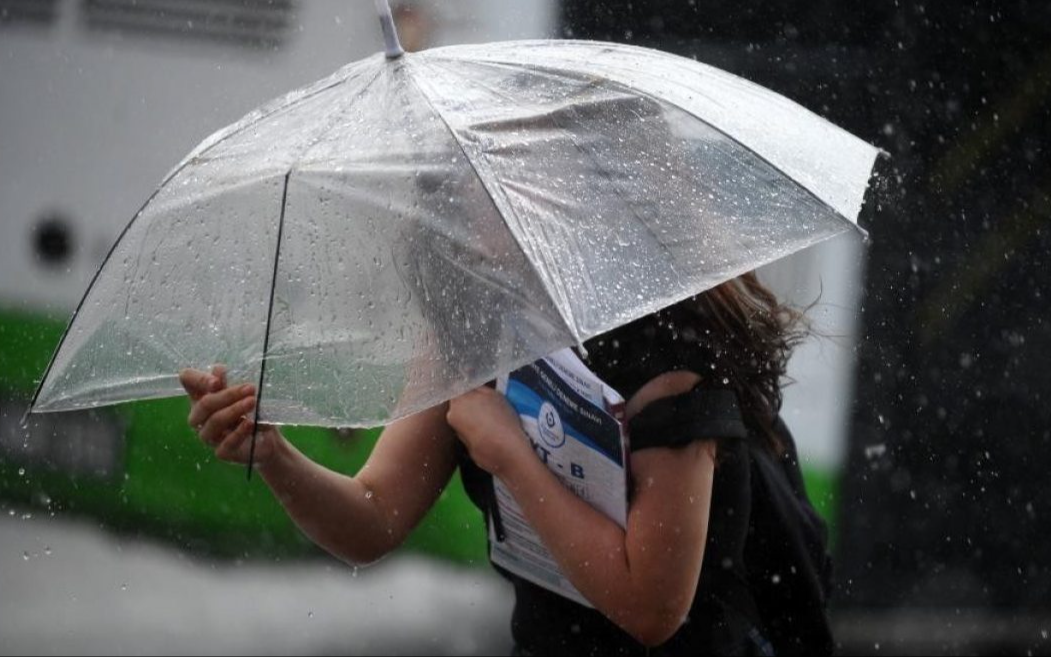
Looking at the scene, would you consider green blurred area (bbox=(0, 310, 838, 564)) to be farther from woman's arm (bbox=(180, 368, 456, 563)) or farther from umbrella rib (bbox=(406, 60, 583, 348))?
umbrella rib (bbox=(406, 60, 583, 348))

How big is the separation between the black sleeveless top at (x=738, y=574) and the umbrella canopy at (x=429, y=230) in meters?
0.23

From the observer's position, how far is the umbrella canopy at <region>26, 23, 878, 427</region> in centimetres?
206

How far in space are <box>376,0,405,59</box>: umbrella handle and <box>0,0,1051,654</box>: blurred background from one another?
2.39 m

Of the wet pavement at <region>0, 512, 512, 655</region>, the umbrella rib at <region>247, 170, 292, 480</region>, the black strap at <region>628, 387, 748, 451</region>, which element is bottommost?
the wet pavement at <region>0, 512, 512, 655</region>

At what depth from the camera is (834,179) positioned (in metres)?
2.36

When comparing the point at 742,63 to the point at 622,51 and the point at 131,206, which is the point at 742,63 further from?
the point at 622,51

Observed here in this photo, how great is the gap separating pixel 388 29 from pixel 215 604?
444 centimetres

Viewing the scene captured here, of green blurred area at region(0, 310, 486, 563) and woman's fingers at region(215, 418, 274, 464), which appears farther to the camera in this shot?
green blurred area at region(0, 310, 486, 563)

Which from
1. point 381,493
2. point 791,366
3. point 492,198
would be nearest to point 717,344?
point 492,198

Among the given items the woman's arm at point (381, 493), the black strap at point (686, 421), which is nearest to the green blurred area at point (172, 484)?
the woman's arm at point (381, 493)

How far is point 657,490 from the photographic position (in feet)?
7.06

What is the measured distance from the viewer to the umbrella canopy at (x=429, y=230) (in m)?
2.06

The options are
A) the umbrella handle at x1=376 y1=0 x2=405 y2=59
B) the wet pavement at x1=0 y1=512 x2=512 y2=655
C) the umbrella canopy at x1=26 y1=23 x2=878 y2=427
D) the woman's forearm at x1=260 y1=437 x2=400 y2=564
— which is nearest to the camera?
the umbrella canopy at x1=26 y1=23 x2=878 y2=427

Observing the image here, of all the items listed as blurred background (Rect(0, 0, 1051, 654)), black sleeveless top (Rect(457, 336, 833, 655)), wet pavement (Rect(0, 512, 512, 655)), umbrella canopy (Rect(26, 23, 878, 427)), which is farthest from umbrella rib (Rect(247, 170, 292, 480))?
wet pavement (Rect(0, 512, 512, 655))
